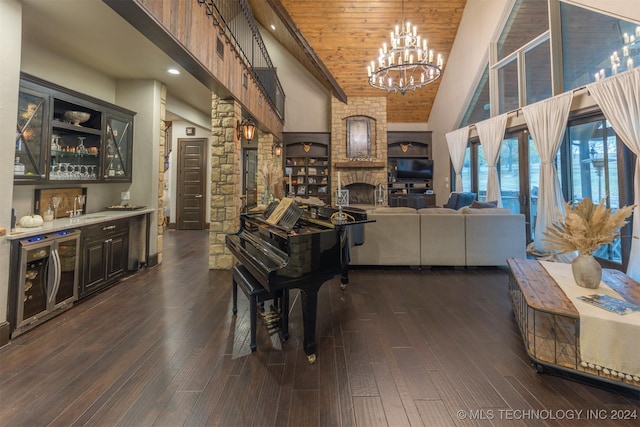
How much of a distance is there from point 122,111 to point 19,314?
2862 millimetres

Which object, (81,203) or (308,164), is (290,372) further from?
(308,164)

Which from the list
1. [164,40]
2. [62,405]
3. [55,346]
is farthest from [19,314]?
[164,40]

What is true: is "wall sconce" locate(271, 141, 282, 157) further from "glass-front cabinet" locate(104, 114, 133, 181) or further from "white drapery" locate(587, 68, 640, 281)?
"white drapery" locate(587, 68, 640, 281)

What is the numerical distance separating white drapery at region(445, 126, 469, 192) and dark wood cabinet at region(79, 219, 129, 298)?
782 cm

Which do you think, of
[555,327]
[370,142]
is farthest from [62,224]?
[370,142]

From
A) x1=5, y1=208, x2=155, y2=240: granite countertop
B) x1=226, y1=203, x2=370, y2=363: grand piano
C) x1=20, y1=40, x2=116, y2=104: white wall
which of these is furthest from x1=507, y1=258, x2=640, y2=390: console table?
x1=20, y1=40, x2=116, y2=104: white wall

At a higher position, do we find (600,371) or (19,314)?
(19,314)

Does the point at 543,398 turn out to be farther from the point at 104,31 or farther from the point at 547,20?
the point at 547,20

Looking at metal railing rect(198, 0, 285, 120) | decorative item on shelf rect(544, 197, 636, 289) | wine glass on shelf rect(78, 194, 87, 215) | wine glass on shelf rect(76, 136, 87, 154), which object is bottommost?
decorative item on shelf rect(544, 197, 636, 289)

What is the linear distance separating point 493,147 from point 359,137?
12.9ft

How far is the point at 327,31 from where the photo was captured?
756 centimetres

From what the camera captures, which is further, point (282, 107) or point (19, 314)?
point (282, 107)

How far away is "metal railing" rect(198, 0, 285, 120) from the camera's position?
14.1 feet

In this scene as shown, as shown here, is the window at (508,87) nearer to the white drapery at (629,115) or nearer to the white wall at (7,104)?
the white drapery at (629,115)
